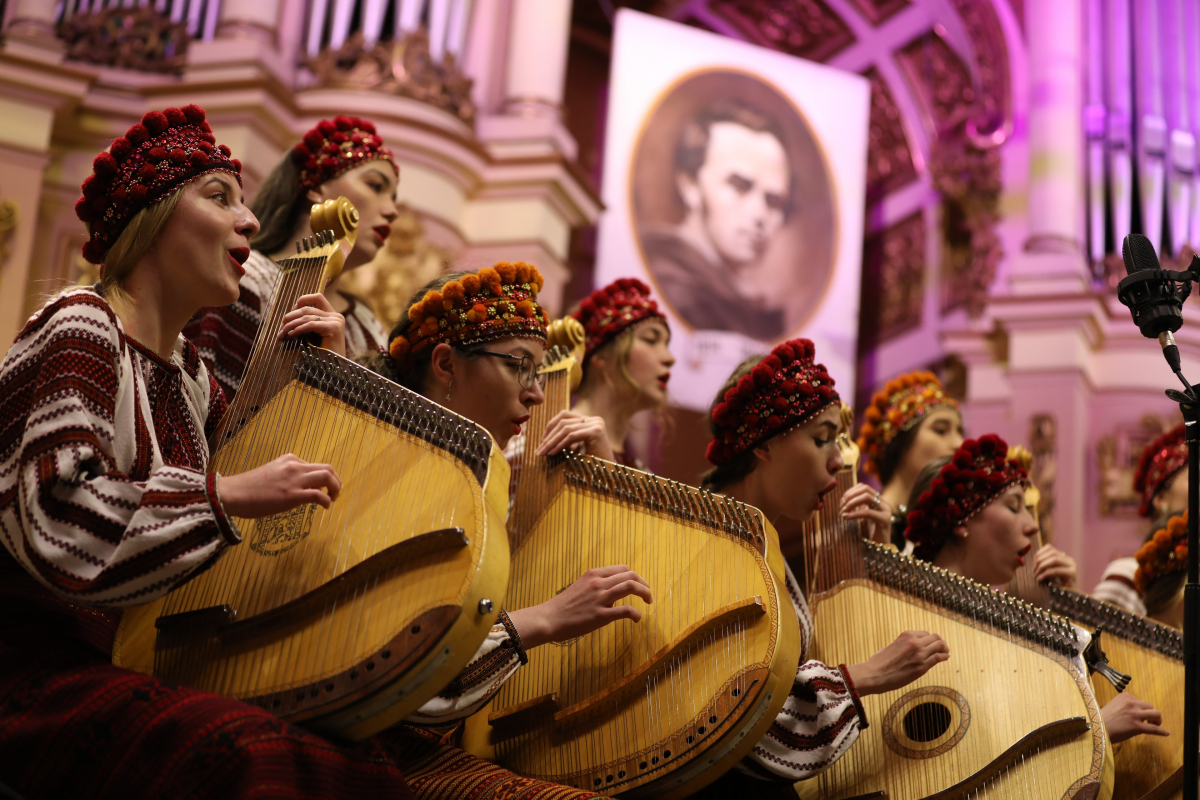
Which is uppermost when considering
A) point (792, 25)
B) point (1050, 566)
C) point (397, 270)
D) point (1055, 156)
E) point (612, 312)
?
point (792, 25)

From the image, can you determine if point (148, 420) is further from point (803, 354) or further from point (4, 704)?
point (803, 354)

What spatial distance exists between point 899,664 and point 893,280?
6.10 meters

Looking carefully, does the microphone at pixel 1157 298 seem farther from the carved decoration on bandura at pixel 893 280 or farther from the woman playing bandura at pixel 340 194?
the carved decoration on bandura at pixel 893 280

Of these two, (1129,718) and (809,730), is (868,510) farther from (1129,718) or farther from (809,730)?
(1129,718)

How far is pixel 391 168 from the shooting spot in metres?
3.35

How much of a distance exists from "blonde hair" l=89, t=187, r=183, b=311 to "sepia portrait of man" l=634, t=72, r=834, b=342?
537 centimetres

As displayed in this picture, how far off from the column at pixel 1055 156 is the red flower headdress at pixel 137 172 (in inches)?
237

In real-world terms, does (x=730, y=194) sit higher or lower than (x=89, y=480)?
higher

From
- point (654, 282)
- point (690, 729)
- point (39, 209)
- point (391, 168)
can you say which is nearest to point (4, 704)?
point (690, 729)

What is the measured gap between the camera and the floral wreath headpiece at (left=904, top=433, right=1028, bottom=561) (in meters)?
3.36

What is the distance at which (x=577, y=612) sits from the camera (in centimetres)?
225

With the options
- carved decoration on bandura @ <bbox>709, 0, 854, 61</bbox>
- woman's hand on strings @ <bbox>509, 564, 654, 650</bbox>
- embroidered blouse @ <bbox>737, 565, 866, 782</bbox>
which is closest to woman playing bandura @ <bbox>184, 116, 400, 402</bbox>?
woman's hand on strings @ <bbox>509, 564, 654, 650</bbox>

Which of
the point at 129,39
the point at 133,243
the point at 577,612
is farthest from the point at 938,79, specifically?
the point at 133,243

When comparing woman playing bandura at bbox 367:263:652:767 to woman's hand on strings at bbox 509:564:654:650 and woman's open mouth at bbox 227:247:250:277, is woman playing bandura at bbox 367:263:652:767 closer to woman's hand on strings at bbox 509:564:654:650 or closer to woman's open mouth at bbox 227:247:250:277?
woman's hand on strings at bbox 509:564:654:650
